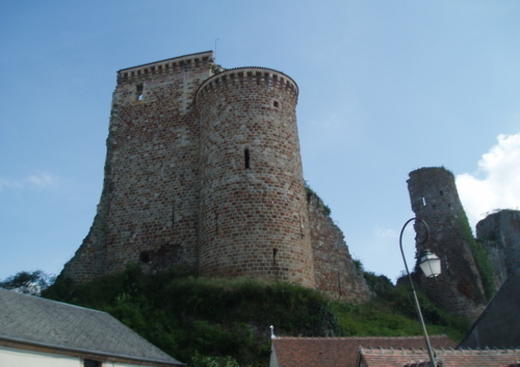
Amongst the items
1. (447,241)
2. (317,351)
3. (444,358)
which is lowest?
(444,358)

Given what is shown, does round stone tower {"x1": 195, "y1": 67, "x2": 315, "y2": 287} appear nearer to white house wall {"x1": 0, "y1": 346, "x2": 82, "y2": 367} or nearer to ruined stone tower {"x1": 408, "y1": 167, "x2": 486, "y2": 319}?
white house wall {"x1": 0, "y1": 346, "x2": 82, "y2": 367}

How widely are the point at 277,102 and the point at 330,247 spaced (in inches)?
295

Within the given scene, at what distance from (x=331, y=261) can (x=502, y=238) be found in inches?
702

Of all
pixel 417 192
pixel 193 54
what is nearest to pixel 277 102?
pixel 193 54

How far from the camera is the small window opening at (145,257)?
76.0ft

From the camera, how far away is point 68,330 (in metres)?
14.4

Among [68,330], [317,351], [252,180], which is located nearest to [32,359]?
[68,330]

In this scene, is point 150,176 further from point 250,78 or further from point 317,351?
point 317,351

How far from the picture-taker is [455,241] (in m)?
30.6

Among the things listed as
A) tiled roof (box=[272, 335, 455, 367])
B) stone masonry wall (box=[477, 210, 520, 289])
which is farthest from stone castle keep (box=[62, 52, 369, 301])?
stone masonry wall (box=[477, 210, 520, 289])

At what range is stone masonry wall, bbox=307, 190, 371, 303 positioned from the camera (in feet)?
79.3

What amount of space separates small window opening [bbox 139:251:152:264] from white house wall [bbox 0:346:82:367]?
9.75 m

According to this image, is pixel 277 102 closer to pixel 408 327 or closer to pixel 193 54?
pixel 193 54

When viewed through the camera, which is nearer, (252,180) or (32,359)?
(32,359)
